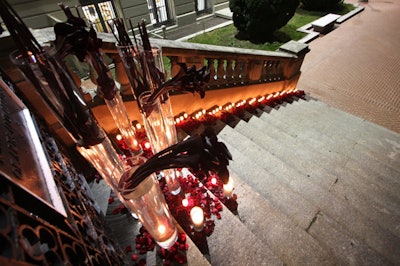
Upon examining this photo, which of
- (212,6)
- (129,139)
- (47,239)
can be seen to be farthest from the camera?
(212,6)

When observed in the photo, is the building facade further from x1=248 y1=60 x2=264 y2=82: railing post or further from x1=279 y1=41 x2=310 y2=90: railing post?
x1=279 y1=41 x2=310 y2=90: railing post

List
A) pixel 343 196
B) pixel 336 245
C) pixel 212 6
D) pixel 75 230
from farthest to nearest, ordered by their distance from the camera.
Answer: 1. pixel 212 6
2. pixel 343 196
3. pixel 336 245
4. pixel 75 230

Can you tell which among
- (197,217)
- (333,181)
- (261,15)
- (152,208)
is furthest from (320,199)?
(261,15)

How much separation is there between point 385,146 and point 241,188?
3.24m

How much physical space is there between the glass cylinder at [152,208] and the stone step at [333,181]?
2.06 meters

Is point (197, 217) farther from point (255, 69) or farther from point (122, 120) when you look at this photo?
point (255, 69)

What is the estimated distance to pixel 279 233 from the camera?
1.90m

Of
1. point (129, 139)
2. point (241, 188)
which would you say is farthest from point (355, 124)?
point (129, 139)

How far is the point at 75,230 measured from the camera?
700 mm

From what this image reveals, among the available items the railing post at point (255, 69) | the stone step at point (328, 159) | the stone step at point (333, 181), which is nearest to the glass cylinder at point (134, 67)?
the stone step at point (333, 181)

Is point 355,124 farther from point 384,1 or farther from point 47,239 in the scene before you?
point 384,1

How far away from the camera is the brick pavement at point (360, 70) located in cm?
492

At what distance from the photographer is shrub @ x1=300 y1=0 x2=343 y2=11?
11.1 m

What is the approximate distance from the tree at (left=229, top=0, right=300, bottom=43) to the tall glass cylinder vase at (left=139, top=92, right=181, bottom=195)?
26.3 ft
